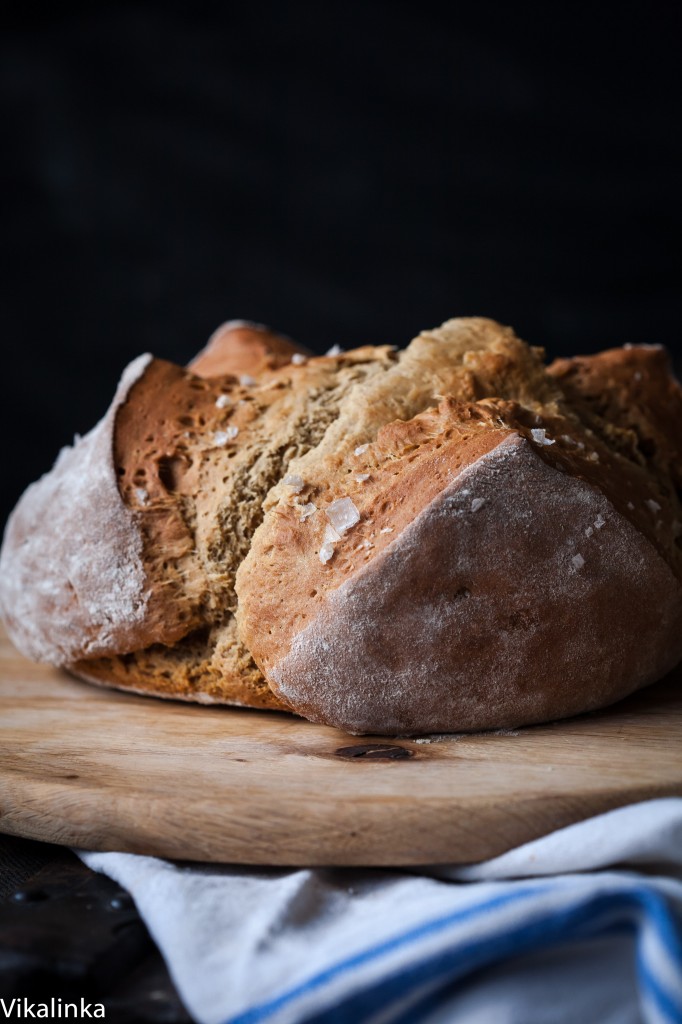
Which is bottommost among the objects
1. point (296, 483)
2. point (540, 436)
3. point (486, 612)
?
point (486, 612)

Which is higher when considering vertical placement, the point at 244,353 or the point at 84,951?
the point at 244,353

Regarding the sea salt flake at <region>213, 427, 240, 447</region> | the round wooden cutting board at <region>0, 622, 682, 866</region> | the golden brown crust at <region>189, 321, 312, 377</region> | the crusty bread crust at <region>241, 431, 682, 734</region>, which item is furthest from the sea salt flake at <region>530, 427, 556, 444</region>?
the golden brown crust at <region>189, 321, 312, 377</region>

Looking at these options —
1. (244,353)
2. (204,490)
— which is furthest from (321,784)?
(244,353)

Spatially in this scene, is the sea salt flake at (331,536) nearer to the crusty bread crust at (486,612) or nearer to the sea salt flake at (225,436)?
the crusty bread crust at (486,612)

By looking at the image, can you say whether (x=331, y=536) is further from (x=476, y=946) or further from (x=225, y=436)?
(x=476, y=946)

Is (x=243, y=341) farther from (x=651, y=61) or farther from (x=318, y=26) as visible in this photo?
(x=651, y=61)

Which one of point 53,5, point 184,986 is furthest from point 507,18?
point 184,986

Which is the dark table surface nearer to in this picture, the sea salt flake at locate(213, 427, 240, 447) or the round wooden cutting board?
the round wooden cutting board
